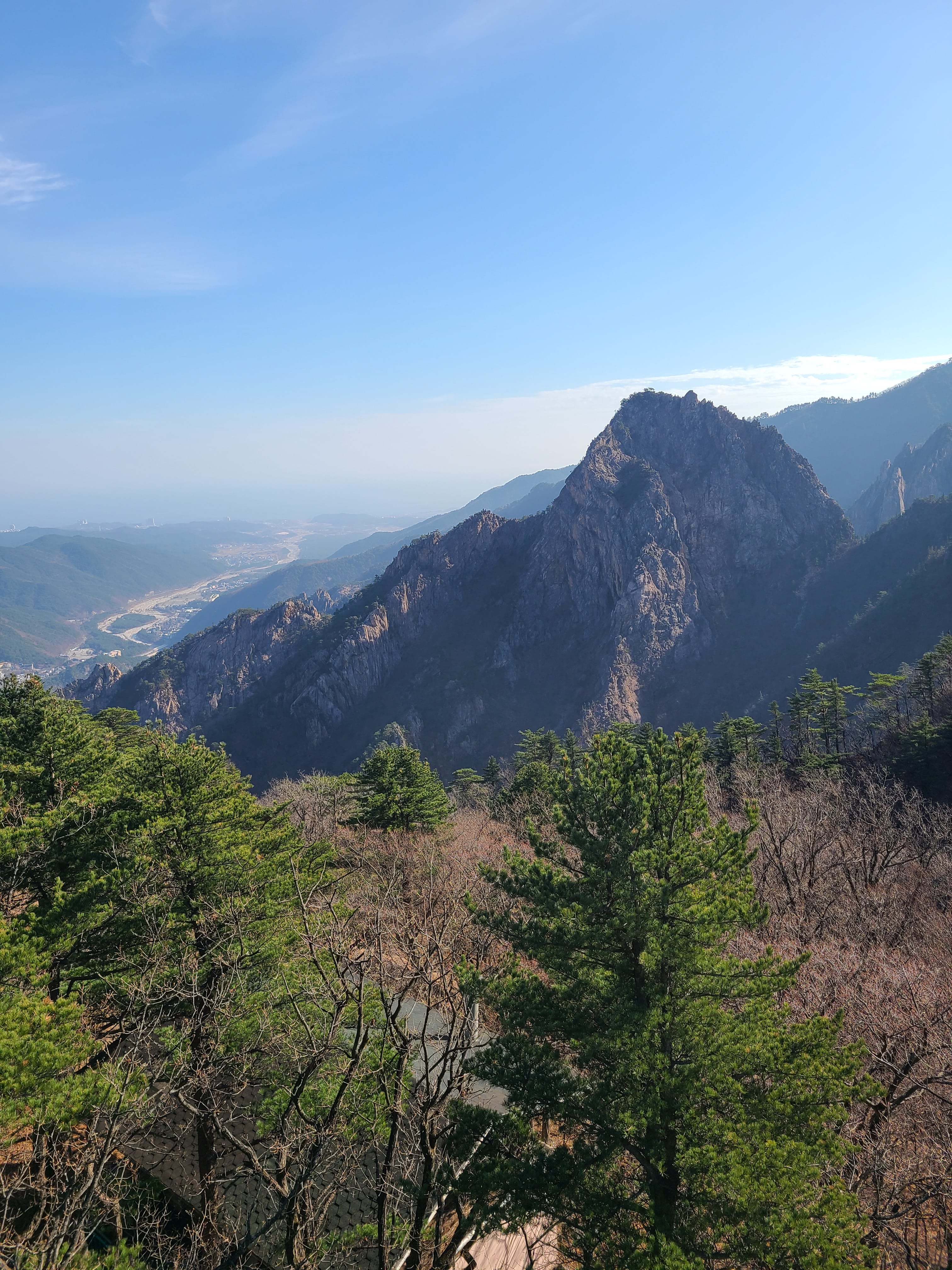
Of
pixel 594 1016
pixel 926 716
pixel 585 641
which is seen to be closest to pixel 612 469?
pixel 585 641

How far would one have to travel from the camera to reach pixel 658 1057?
11.0 metres

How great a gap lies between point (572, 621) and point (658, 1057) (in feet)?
465

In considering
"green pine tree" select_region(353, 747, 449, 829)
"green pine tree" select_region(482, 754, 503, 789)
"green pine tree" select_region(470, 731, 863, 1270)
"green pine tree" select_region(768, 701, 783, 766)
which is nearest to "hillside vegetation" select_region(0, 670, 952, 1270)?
"green pine tree" select_region(470, 731, 863, 1270)

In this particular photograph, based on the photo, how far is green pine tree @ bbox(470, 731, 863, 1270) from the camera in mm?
10352

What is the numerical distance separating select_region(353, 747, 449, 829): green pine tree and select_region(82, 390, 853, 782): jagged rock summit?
94615mm

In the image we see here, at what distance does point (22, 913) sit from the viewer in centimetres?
1498

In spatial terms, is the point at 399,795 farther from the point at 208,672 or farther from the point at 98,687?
the point at 98,687

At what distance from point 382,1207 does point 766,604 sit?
514ft

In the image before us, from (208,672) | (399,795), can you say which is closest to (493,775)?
(399,795)

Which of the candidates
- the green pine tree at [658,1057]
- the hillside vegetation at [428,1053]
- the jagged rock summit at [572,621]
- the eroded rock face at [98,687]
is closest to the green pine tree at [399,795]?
the hillside vegetation at [428,1053]

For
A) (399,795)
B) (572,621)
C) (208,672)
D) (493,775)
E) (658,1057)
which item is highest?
(658,1057)

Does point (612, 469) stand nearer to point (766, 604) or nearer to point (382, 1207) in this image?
point (766, 604)

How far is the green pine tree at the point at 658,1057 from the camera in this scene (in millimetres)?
10352

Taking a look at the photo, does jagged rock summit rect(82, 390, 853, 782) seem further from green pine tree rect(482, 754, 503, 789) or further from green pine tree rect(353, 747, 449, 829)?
green pine tree rect(353, 747, 449, 829)
